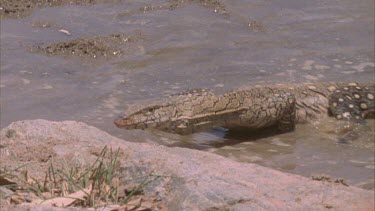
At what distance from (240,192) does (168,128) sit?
3.09 m

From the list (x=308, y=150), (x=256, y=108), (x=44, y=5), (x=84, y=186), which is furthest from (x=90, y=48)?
(x=84, y=186)

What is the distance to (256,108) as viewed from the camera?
8.34m

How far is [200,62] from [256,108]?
2.50 metres

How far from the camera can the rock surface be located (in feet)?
15.0

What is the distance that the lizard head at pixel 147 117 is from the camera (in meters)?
7.30

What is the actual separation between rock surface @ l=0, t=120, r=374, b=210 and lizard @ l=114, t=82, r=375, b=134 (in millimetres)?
1687

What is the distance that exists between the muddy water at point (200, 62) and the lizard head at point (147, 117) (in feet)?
1.02

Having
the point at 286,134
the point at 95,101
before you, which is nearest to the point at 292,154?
the point at 286,134

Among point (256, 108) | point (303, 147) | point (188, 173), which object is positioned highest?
point (188, 173)

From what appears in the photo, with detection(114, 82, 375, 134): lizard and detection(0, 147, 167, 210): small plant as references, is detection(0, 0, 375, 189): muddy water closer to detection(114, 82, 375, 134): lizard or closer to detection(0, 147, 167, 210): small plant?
detection(114, 82, 375, 134): lizard

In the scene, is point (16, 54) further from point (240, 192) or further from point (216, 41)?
point (240, 192)

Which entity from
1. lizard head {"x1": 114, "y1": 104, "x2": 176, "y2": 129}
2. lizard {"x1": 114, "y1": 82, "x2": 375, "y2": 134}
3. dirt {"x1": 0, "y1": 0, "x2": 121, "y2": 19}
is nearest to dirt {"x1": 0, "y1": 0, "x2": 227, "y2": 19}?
dirt {"x1": 0, "y1": 0, "x2": 121, "y2": 19}

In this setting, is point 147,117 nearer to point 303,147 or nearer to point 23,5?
point 303,147

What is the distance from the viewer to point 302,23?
497 inches
